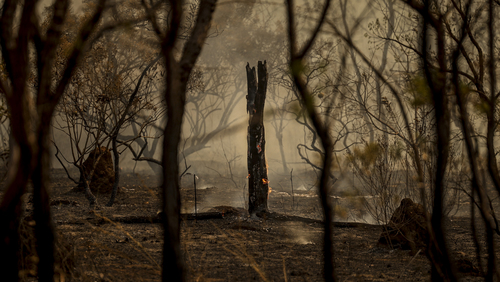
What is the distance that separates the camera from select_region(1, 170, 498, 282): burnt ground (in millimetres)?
3227

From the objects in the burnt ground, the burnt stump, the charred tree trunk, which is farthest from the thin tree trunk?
the charred tree trunk

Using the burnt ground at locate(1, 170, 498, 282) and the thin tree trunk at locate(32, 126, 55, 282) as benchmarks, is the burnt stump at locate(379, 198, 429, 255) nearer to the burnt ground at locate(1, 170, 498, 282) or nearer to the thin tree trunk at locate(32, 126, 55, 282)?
the burnt ground at locate(1, 170, 498, 282)

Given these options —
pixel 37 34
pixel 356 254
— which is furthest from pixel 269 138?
pixel 37 34

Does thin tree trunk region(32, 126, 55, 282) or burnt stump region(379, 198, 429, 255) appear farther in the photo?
burnt stump region(379, 198, 429, 255)

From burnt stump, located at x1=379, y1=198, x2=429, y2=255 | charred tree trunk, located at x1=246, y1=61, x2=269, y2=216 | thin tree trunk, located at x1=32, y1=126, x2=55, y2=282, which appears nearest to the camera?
thin tree trunk, located at x1=32, y1=126, x2=55, y2=282

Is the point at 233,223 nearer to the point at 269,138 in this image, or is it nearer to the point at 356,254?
the point at 356,254

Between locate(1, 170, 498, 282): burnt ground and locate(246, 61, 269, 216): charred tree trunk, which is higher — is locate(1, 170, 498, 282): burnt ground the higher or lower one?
the lower one

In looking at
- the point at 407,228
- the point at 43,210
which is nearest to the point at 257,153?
the point at 407,228

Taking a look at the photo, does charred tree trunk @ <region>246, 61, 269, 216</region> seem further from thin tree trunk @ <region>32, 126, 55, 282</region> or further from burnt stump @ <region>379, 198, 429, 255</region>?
thin tree trunk @ <region>32, 126, 55, 282</region>

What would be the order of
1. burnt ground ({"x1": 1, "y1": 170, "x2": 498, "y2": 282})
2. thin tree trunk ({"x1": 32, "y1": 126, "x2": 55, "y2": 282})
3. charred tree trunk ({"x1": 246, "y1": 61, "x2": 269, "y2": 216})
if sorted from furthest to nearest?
charred tree trunk ({"x1": 246, "y1": 61, "x2": 269, "y2": 216}) < burnt ground ({"x1": 1, "y1": 170, "x2": 498, "y2": 282}) < thin tree trunk ({"x1": 32, "y1": 126, "x2": 55, "y2": 282})

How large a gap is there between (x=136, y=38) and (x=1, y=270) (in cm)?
1393

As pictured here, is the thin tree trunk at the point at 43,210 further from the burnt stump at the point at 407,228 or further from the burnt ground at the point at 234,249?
the burnt stump at the point at 407,228

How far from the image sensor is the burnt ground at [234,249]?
10.6 feet

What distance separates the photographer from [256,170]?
23.4ft
